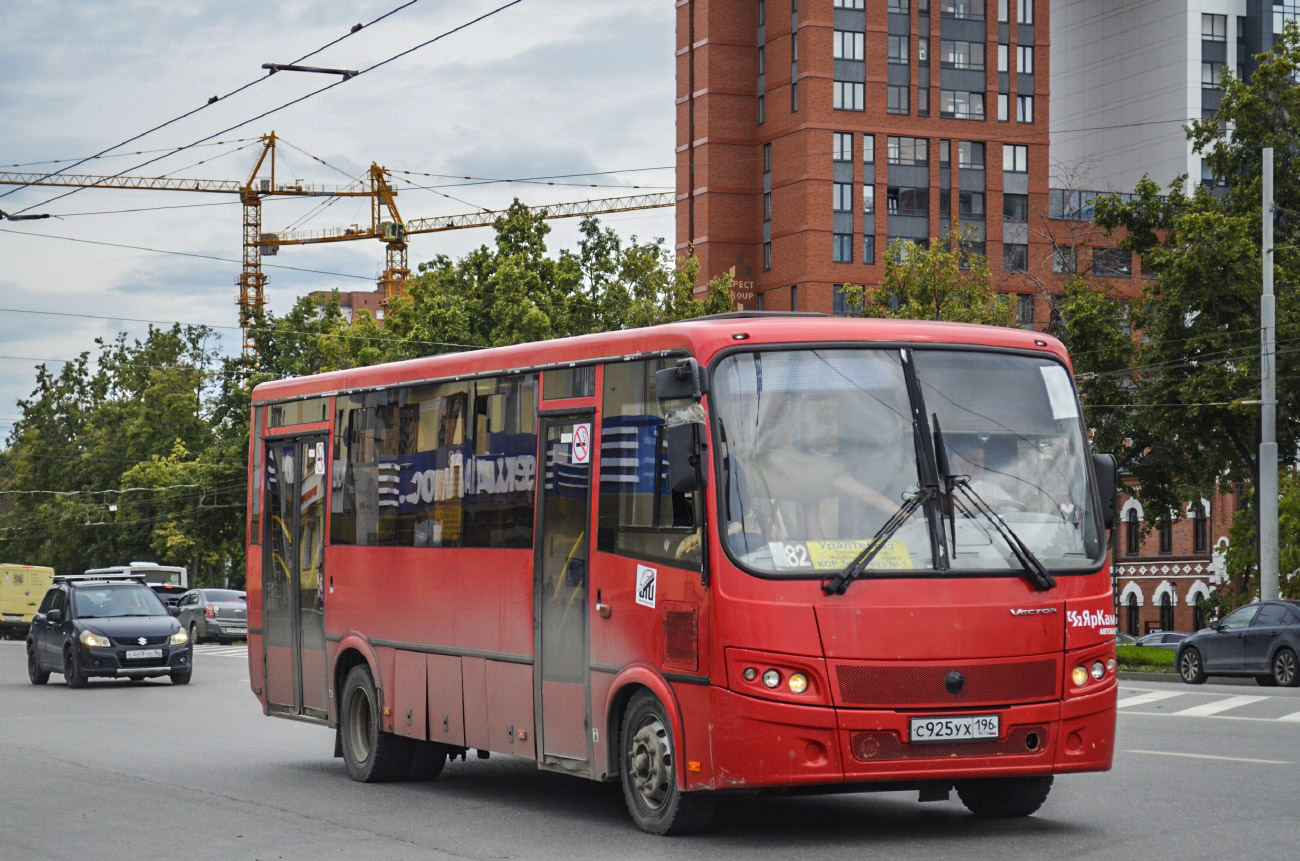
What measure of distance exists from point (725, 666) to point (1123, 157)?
338ft

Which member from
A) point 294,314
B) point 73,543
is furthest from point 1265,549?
point 73,543

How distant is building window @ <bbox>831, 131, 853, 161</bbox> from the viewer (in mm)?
98000

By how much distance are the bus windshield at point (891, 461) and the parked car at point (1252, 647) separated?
21.2 m

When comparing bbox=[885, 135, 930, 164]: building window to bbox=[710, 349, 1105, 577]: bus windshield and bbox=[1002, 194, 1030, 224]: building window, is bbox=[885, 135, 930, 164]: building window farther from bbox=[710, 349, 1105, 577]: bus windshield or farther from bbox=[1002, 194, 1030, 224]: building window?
bbox=[710, 349, 1105, 577]: bus windshield

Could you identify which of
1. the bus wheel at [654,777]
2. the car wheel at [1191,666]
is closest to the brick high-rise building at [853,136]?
the car wheel at [1191,666]

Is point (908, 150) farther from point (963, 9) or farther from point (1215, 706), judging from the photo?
point (1215, 706)

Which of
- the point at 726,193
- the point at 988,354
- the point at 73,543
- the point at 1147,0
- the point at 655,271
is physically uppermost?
the point at 1147,0

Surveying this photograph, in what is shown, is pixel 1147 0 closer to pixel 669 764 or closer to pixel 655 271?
pixel 655 271

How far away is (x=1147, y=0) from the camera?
353ft

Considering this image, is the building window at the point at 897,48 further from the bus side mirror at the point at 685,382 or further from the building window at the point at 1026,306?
the bus side mirror at the point at 685,382

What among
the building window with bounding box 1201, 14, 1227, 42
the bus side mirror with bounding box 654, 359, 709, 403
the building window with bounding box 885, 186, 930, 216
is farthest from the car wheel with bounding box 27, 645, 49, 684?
the building window with bounding box 1201, 14, 1227, 42

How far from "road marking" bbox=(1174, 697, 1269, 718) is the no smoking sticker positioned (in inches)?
490

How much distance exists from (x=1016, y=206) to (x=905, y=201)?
23.4 ft

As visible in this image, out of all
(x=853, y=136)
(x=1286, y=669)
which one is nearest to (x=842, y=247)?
(x=853, y=136)
